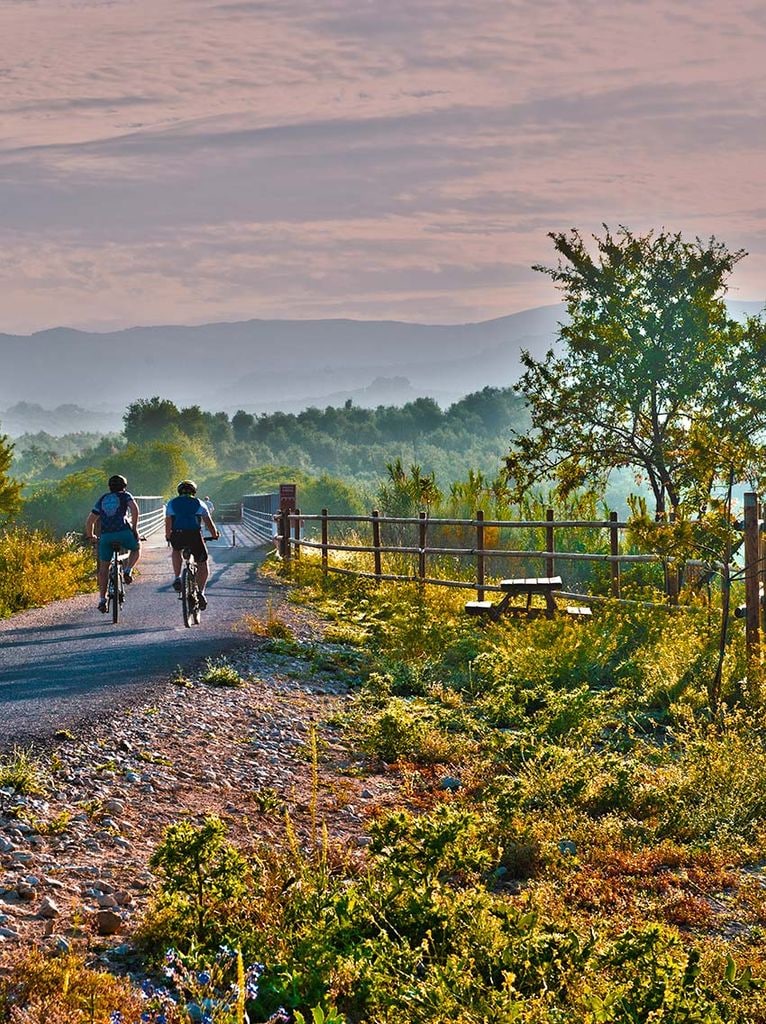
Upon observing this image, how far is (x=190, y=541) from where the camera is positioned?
561 inches

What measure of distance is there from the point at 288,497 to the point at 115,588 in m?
11.2

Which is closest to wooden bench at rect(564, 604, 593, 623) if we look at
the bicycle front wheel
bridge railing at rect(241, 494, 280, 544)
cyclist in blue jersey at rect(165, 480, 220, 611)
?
cyclist in blue jersey at rect(165, 480, 220, 611)

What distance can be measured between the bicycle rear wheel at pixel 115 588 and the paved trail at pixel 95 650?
0.61ft

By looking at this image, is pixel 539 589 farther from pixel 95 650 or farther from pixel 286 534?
pixel 286 534

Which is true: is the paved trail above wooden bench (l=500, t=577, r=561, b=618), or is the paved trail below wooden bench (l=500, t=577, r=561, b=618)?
below

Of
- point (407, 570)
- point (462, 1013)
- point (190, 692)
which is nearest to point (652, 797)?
point (462, 1013)

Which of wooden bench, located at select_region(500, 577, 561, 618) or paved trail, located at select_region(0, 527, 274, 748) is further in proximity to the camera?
wooden bench, located at select_region(500, 577, 561, 618)

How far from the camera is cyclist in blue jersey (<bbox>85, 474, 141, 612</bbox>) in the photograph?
48.5 ft

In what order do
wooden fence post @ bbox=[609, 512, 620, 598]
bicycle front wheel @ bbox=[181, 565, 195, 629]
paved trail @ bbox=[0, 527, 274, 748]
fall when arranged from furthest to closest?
wooden fence post @ bbox=[609, 512, 620, 598]
bicycle front wheel @ bbox=[181, 565, 195, 629]
paved trail @ bbox=[0, 527, 274, 748]

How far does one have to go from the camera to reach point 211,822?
518 centimetres

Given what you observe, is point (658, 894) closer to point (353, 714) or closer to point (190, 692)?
point (353, 714)

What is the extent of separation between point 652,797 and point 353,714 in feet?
10.8

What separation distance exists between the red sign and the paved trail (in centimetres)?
517

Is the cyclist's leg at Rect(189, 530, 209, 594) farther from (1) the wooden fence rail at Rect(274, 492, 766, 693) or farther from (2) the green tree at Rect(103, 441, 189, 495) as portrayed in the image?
(2) the green tree at Rect(103, 441, 189, 495)
